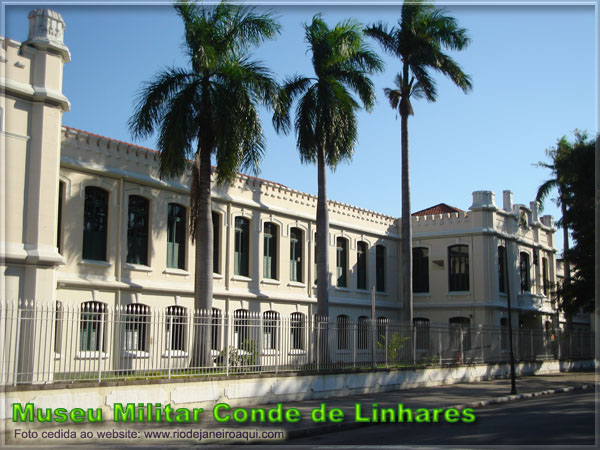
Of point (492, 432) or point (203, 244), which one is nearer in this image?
point (492, 432)

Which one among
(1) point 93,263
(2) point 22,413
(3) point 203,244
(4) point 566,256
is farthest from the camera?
(4) point 566,256

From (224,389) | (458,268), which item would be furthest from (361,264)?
(224,389)

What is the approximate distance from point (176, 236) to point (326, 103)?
7.20m

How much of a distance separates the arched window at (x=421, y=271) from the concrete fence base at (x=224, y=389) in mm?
11454

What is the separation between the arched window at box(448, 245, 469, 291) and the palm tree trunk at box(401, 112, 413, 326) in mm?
9150

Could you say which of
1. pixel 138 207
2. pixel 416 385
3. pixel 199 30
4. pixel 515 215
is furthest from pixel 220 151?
pixel 515 215

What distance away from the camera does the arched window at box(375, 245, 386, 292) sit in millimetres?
34781

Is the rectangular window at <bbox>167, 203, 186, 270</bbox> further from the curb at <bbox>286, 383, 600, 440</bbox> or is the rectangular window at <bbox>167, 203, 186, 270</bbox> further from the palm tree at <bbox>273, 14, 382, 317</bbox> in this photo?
the curb at <bbox>286, 383, 600, 440</bbox>

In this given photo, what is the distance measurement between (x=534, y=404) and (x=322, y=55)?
13668 mm

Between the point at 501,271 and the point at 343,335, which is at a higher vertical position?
the point at 501,271

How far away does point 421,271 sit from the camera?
3688 cm

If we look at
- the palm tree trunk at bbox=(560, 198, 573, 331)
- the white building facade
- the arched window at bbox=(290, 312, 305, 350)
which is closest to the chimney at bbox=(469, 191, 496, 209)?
the white building facade

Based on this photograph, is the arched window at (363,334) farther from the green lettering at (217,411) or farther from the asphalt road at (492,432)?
the green lettering at (217,411)

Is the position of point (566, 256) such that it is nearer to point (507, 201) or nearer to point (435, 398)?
point (507, 201)
